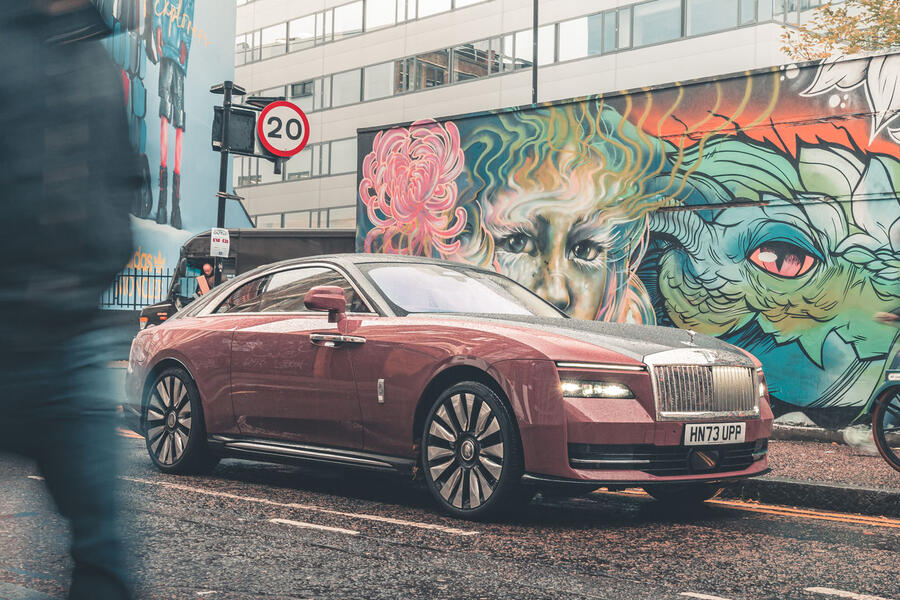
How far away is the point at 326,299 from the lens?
20.8 ft

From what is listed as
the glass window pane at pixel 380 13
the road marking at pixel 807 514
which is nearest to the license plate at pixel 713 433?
the road marking at pixel 807 514

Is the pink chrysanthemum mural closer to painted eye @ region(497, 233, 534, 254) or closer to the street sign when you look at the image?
painted eye @ region(497, 233, 534, 254)

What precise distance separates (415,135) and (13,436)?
1111 cm

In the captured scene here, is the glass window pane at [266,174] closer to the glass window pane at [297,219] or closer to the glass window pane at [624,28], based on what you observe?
the glass window pane at [297,219]

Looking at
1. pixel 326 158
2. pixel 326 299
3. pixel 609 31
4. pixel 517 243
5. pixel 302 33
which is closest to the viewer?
pixel 326 299

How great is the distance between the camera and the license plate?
18.1 feet

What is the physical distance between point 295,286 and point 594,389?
2.57 meters

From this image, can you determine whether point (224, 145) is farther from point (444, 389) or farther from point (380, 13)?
point (380, 13)

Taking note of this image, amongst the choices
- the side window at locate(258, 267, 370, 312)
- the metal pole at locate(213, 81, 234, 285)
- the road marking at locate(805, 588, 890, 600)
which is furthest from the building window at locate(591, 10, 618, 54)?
the road marking at locate(805, 588, 890, 600)

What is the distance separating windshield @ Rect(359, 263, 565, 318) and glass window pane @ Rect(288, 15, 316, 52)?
47.4m

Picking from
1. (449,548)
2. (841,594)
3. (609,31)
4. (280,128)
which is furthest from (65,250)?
Result: (609,31)

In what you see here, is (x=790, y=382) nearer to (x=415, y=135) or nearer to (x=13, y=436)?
(x=415, y=135)

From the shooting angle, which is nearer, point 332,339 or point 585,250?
point 332,339

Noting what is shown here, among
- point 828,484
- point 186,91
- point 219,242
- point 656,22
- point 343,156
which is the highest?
point 656,22
